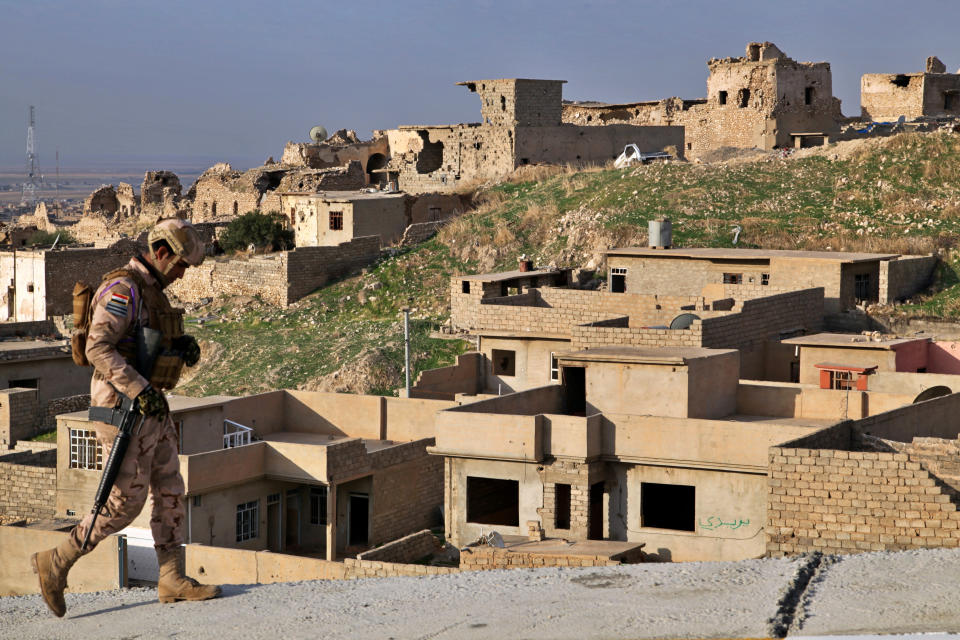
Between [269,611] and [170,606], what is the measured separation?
69 cm

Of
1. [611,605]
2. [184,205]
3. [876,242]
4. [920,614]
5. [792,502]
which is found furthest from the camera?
[184,205]

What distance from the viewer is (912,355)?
21625 mm

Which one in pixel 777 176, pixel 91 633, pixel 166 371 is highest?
pixel 777 176

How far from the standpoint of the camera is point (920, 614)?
22.3ft

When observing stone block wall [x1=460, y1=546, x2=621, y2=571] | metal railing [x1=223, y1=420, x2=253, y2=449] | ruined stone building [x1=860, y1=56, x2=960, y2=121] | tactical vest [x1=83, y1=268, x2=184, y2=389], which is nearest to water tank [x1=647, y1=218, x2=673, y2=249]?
metal railing [x1=223, y1=420, x2=253, y2=449]

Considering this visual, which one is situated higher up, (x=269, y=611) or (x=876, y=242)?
(x=876, y=242)

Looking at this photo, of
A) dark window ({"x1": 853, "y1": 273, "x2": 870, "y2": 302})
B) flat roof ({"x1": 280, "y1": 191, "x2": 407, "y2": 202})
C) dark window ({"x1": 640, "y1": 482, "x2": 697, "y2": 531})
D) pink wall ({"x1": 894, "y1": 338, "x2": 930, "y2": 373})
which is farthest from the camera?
flat roof ({"x1": 280, "y1": 191, "x2": 407, "y2": 202})

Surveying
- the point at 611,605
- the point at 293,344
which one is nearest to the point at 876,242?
the point at 293,344

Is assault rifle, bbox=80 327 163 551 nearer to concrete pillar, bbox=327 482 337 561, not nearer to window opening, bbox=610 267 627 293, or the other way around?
concrete pillar, bbox=327 482 337 561

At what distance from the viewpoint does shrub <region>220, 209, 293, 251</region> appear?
128ft

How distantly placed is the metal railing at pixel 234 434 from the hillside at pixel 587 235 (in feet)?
20.7

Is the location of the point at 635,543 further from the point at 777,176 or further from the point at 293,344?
the point at 777,176

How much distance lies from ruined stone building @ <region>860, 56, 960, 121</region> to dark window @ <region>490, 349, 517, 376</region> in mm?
25313

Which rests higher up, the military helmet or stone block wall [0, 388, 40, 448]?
the military helmet
